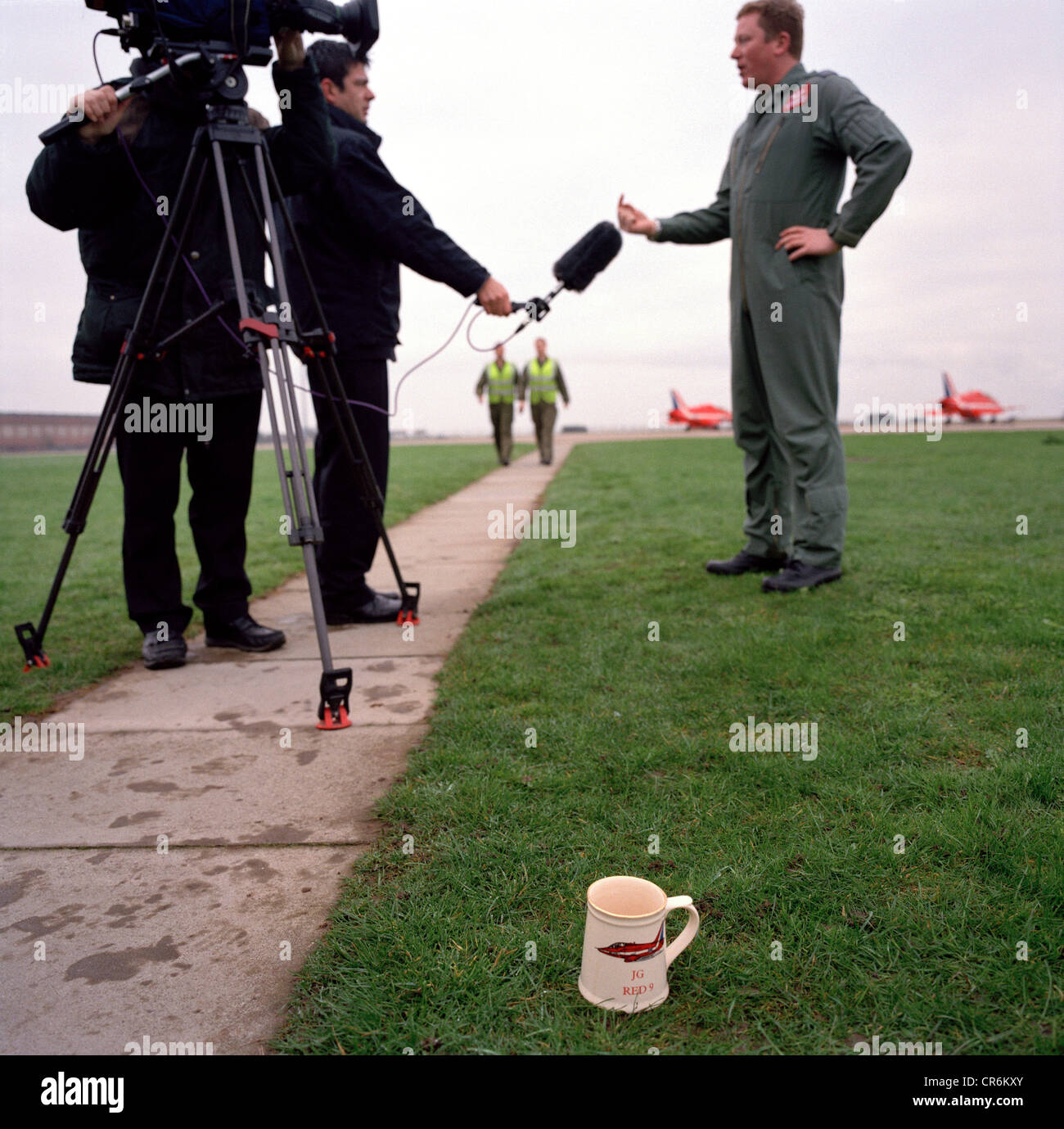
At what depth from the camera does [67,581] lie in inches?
215

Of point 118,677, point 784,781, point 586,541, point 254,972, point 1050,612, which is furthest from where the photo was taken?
point 586,541

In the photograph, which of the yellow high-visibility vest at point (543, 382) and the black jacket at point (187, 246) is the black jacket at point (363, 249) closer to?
the black jacket at point (187, 246)

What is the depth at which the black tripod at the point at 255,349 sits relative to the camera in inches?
101

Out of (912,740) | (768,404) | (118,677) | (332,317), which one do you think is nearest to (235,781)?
(118,677)

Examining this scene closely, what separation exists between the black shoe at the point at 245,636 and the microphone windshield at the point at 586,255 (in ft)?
6.67

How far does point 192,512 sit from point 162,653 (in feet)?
2.03

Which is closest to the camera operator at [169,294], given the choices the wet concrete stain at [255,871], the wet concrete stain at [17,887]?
the wet concrete stain at [17,887]

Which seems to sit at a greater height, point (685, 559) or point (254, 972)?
point (685, 559)

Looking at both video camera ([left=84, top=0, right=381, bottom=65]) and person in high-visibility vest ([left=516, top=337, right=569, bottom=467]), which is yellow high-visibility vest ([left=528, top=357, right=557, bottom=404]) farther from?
video camera ([left=84, top=0, right=381, bottom=65])

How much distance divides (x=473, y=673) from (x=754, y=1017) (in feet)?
6.00

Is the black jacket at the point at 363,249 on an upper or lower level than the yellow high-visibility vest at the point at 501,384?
lower

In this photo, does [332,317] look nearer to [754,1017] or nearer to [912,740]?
[912,740]

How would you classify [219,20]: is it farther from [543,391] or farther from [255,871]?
[543,391]

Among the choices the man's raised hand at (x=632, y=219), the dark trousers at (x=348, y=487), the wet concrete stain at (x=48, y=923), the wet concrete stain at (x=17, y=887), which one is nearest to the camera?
the wet concrete stain at (x=48, y=923)
